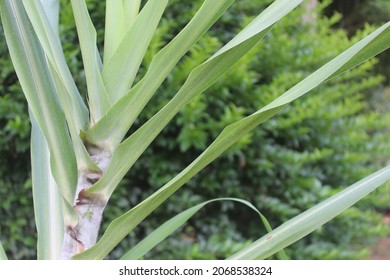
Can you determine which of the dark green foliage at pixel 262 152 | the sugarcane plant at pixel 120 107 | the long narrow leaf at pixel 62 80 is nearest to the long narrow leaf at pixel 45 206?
the sugarcane plant at pixel 120 107

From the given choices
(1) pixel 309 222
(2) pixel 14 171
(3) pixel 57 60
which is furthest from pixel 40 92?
(2) pixel 14 171

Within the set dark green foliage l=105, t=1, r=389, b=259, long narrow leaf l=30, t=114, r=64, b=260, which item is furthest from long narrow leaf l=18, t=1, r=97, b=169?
dark green foliage l=105, t=1, r=389, b=259

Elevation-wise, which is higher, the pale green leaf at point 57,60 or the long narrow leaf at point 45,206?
the pale green leaf at point 57,60

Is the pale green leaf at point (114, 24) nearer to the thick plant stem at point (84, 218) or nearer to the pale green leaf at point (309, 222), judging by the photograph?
the thick plant stem at point (84, 218)

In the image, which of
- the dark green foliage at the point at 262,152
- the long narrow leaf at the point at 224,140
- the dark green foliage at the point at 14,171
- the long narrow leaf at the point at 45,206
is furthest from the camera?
the dark green foliage at the point at 262,152

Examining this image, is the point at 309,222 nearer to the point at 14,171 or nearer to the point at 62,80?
the point at 62,80

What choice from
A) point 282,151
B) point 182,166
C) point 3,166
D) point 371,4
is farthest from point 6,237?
point 371,4

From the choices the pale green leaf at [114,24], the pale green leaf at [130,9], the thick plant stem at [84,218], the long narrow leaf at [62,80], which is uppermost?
the pale green leaf at [130,9]

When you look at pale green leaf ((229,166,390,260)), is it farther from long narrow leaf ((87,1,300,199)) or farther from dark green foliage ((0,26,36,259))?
dark green foliage ((0,26,36,259))
